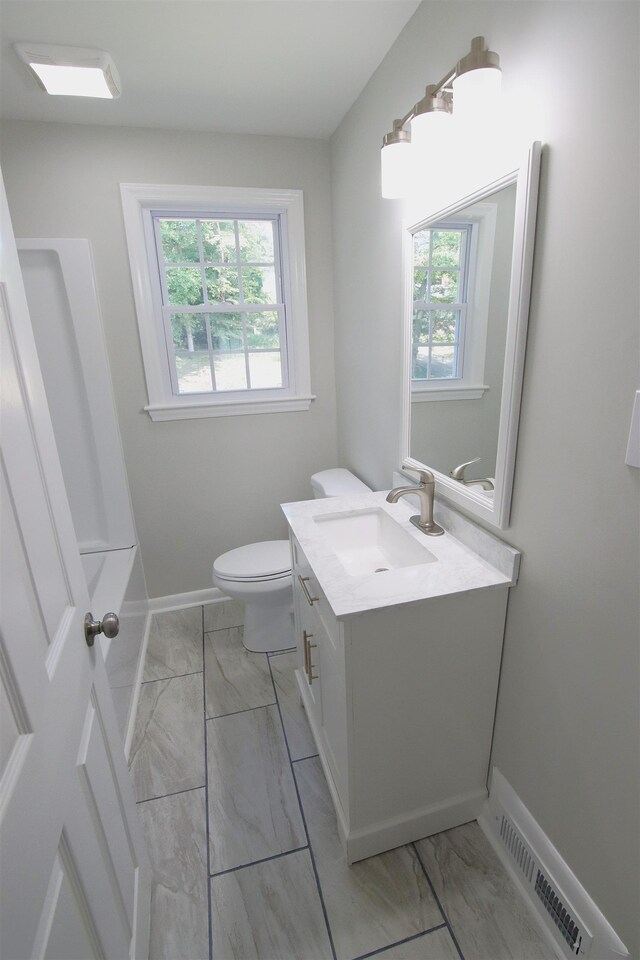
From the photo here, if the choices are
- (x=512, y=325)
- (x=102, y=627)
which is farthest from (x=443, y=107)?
(x=102, y=627)

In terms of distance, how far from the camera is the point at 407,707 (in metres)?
1.27

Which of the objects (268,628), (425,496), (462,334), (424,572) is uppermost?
(462,334)

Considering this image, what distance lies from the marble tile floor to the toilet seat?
546mm

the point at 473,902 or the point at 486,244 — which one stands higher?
the point at 486,244

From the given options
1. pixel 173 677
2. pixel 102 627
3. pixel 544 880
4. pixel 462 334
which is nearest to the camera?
pixel 102 627

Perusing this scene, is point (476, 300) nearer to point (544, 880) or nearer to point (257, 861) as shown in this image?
point (544, 880)

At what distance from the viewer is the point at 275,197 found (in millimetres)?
2262

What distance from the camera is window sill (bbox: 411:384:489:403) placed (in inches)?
51.6

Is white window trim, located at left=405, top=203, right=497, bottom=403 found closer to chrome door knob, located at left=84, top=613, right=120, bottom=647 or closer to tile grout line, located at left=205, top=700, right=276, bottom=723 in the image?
chrome door knob, located at left=84, top=613, right=120, bottom=647

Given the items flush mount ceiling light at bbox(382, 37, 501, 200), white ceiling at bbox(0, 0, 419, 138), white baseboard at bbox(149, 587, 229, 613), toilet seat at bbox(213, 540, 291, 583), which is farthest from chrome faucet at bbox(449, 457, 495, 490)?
white baseboard at bbox(149, 587, 229, 613)

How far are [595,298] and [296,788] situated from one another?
1720mm

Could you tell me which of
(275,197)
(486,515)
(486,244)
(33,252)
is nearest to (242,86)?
(275,197)

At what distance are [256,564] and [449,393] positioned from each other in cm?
121

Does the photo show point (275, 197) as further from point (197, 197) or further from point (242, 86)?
point (242, 86)
